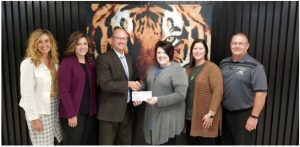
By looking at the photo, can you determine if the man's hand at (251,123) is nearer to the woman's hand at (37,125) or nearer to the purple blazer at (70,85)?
the purple blazer at (70,85)

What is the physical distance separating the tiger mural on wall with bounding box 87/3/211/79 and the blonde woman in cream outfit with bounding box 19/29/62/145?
1.94ft

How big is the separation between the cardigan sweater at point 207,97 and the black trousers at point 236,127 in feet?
0.45

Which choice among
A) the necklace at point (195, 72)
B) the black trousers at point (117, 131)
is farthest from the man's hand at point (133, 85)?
the necklace at point (195, 72)

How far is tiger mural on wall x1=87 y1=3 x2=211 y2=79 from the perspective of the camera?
288cm

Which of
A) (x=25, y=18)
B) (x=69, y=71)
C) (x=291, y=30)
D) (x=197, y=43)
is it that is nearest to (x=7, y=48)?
(x=25, y=18)

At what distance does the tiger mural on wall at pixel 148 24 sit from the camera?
2.88 metres

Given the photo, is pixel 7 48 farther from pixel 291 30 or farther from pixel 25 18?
pixel 291 30

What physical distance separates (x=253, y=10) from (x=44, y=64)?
2111mm

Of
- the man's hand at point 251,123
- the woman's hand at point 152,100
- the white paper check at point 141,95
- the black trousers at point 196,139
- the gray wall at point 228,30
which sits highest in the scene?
the gray wall at point 228,30

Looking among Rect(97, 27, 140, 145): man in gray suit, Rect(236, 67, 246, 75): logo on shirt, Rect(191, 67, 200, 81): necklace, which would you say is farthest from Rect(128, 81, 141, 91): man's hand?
Rect(236, 67, 246, 75): logo on shirt

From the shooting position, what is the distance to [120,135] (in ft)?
9.15

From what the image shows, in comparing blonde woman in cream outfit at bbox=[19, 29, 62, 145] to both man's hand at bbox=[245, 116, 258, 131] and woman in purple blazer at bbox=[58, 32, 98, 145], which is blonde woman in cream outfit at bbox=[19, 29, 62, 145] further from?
man's hand at bbox=[245, 116, 258, 131]

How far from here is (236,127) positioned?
2.63 m

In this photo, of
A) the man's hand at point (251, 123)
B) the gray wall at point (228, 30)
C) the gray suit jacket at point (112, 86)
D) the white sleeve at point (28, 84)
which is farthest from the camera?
the gray wall at point (228, 30)
